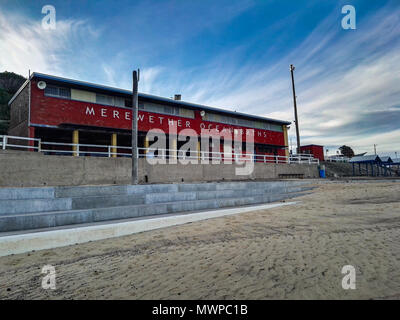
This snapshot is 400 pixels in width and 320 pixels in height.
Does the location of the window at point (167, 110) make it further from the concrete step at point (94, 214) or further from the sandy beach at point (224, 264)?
the sandy beach at point (224, 264)

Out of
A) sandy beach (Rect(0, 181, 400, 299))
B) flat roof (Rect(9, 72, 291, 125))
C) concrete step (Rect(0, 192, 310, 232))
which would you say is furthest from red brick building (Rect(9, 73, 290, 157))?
sandy beach (Rect(0, 181, 400, 299))

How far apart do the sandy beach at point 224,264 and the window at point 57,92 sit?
15.8m

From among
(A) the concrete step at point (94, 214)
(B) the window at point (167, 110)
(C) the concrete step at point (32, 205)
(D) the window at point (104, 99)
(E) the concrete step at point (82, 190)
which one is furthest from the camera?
(B) the window at point (167, 110)

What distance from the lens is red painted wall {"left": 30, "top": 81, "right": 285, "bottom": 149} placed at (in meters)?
15.9

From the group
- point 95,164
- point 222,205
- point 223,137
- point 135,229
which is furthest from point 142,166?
point 223,137

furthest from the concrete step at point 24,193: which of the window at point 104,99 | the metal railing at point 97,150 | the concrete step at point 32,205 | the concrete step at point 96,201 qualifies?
the window at point 104,99

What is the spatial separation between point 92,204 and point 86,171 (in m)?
6.88

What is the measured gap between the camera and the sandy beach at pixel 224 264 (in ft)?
8.23

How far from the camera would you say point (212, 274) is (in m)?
2.95

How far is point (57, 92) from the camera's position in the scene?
16.6m

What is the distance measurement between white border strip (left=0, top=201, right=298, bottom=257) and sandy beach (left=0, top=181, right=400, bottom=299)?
21 centimetres
